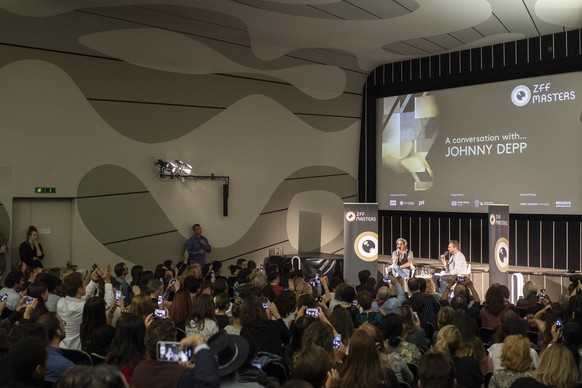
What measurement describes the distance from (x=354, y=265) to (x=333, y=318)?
622cm

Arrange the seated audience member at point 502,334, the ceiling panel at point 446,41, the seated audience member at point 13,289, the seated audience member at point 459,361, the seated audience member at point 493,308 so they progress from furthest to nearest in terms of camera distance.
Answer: the ceiling panel at point 446,41 → the seated audience member at point 493,308 → the seated audience member at point 13,289 → the seated audience member at point 502,334 → the seated audience member at point 459,361

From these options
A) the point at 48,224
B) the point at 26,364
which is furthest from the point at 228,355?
the point at 48,224

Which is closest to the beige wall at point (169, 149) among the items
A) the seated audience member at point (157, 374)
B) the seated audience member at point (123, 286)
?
the seated audience member at point (123, 286)

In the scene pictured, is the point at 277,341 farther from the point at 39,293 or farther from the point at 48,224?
the point at 48,224

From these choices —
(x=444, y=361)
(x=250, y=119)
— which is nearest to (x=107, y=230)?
(x=250, y=119)

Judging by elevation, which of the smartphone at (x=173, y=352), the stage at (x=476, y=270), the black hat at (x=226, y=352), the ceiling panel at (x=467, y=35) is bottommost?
the stage at (x=476, y=270)

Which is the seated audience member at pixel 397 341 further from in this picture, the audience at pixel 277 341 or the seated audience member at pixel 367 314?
the seated audience member at pixel 367 314

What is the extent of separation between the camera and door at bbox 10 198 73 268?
926 centimetres

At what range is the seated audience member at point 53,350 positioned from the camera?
340 centimetres

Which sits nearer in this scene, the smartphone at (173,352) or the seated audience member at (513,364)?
the smartphone at (173,352)

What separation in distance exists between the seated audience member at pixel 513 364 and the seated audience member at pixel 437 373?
0.90 meters

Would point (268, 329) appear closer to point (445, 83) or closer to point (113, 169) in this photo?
point (113, 169)

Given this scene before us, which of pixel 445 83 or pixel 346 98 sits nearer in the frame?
pixel 445 83

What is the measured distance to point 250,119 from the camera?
12414 mm
